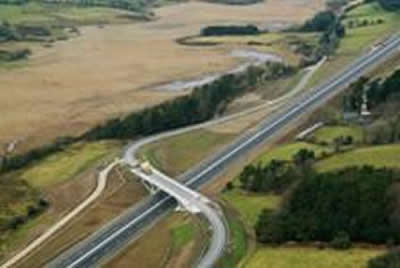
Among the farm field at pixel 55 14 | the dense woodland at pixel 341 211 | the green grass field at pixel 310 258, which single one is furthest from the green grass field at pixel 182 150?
the farm field at pixel 55 14

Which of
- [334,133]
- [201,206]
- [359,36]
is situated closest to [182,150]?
[334,133]

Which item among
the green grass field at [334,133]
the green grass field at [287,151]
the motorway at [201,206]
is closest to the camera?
the motorway at [201,206]

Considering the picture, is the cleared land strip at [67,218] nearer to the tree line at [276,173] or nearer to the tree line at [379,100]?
the tree line at [276,173]

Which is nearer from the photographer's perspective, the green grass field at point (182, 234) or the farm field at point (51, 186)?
the green grass field at point (182, 234)

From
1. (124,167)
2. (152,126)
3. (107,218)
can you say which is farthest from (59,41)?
(107,218)

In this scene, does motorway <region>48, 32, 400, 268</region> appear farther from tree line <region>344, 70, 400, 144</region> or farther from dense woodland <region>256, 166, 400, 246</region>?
dense woodland <region>256, 166, 400, 246</region>

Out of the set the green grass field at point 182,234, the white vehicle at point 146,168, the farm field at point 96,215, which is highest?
the white vehicle at point 146,168

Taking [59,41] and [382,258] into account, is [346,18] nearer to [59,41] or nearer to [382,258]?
[59,41]

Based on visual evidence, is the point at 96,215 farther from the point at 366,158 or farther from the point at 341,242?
the point at 341,242
